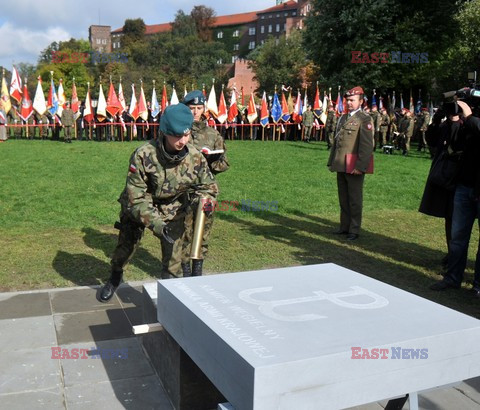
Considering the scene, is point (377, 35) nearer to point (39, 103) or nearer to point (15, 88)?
point (39, 103)

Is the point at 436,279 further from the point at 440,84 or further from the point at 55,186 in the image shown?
the point at 440,84

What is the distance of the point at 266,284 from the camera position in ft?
10.6

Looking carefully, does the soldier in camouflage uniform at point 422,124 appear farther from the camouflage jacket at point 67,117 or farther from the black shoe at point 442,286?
the black shoe at point 442,286

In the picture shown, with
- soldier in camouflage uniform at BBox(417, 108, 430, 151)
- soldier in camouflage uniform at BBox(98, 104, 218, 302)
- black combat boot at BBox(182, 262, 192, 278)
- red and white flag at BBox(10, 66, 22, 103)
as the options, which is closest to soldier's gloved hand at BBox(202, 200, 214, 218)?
soldier in camouflage uniform at BBox(98, 104, 218, 302)

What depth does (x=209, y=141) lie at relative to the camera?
6.03 meters

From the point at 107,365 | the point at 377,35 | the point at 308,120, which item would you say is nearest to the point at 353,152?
the point at 107,365

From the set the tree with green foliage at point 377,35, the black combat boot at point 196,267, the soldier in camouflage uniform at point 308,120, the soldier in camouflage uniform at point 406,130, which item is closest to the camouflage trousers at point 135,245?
the black combat boot at point 196,267

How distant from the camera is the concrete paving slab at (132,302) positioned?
4.79 metres

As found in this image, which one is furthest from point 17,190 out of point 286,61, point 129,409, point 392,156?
point 286,61

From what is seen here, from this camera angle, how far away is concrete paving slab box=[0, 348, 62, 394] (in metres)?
3.53

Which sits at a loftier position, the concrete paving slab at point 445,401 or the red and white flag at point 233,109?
the red and white flag at point 233,109

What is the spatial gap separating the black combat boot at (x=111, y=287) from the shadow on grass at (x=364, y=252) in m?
2.56

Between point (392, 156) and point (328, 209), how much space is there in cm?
1283

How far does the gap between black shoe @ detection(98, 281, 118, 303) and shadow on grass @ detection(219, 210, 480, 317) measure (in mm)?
2601
